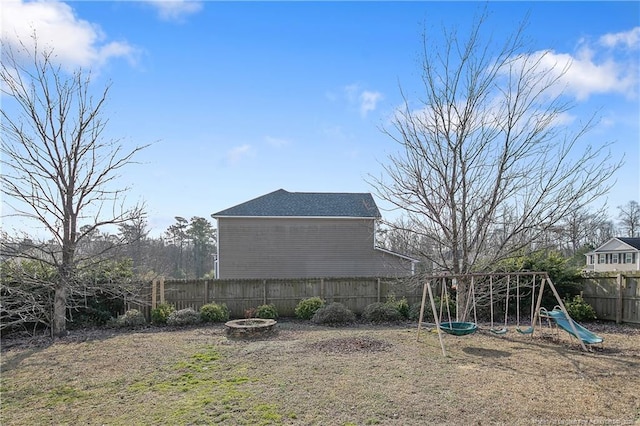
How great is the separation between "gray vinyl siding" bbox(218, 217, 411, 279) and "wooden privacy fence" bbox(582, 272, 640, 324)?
7044mm

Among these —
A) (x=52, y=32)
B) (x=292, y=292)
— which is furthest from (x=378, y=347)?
(x=52, y=32)

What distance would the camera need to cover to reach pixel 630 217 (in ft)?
154

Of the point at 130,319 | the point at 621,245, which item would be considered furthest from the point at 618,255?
the point at 130,319

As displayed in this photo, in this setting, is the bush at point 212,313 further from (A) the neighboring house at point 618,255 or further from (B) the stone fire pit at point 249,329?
(A) the neighboring house at point 618,255

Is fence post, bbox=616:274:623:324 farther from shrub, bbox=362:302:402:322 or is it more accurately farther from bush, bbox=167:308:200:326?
bush, bbox=167:308:200:326

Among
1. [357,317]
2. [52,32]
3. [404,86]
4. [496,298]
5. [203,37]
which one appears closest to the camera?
[203,37]

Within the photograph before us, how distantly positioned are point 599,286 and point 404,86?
311 inches

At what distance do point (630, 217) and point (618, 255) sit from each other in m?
16.6

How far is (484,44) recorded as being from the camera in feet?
30.0

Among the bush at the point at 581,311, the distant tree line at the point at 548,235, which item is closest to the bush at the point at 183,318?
the distant tree line at the point at 548,235

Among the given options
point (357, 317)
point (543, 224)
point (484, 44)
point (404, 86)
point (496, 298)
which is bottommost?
point (357, 317)

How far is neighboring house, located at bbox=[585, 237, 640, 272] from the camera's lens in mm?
32756

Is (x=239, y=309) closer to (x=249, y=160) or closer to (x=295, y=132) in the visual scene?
(x=249, y=160)

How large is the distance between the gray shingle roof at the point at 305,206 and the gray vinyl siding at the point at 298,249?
267 mm
